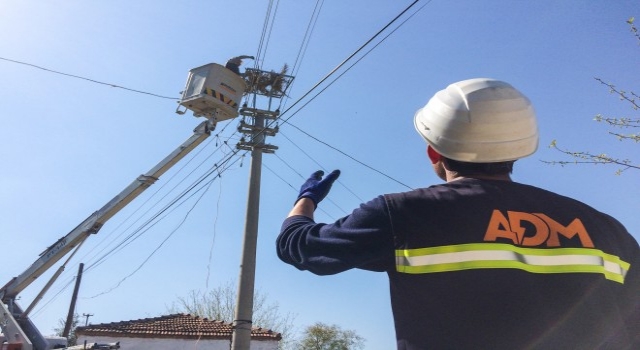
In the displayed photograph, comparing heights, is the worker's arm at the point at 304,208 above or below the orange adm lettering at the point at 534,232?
above

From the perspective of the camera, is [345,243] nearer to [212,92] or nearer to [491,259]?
[491,259]

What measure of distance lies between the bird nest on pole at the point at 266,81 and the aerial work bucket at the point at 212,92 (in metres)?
1.36

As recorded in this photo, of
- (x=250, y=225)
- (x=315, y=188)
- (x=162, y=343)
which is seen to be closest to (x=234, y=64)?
(x=250, y=225)

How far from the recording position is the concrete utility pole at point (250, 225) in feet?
39.0

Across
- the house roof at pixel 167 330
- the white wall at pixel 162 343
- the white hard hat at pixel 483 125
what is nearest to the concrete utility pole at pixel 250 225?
the house roof at pixel 167 330

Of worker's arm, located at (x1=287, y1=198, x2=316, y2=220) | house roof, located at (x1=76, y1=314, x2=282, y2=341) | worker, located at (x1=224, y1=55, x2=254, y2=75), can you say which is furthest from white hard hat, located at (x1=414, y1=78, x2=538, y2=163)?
house roof, located at (x1=76, y1=314, x2=282, y2=341)

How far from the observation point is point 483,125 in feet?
5.70

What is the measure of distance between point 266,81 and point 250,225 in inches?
132

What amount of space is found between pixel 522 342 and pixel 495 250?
9.4 inches

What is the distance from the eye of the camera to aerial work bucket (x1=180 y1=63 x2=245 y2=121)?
11.5 metres

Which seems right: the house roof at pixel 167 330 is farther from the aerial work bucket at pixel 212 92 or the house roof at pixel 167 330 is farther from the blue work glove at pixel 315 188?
the blue work glove at pixel 315 188

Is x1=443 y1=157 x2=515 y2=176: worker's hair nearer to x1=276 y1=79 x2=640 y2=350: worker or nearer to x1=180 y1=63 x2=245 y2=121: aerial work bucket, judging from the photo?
x1=276 y1=79 x2=640 y2=350: worker

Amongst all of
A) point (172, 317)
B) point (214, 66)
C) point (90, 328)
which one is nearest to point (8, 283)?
point (214, 66)

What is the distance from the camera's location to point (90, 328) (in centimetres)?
1817
